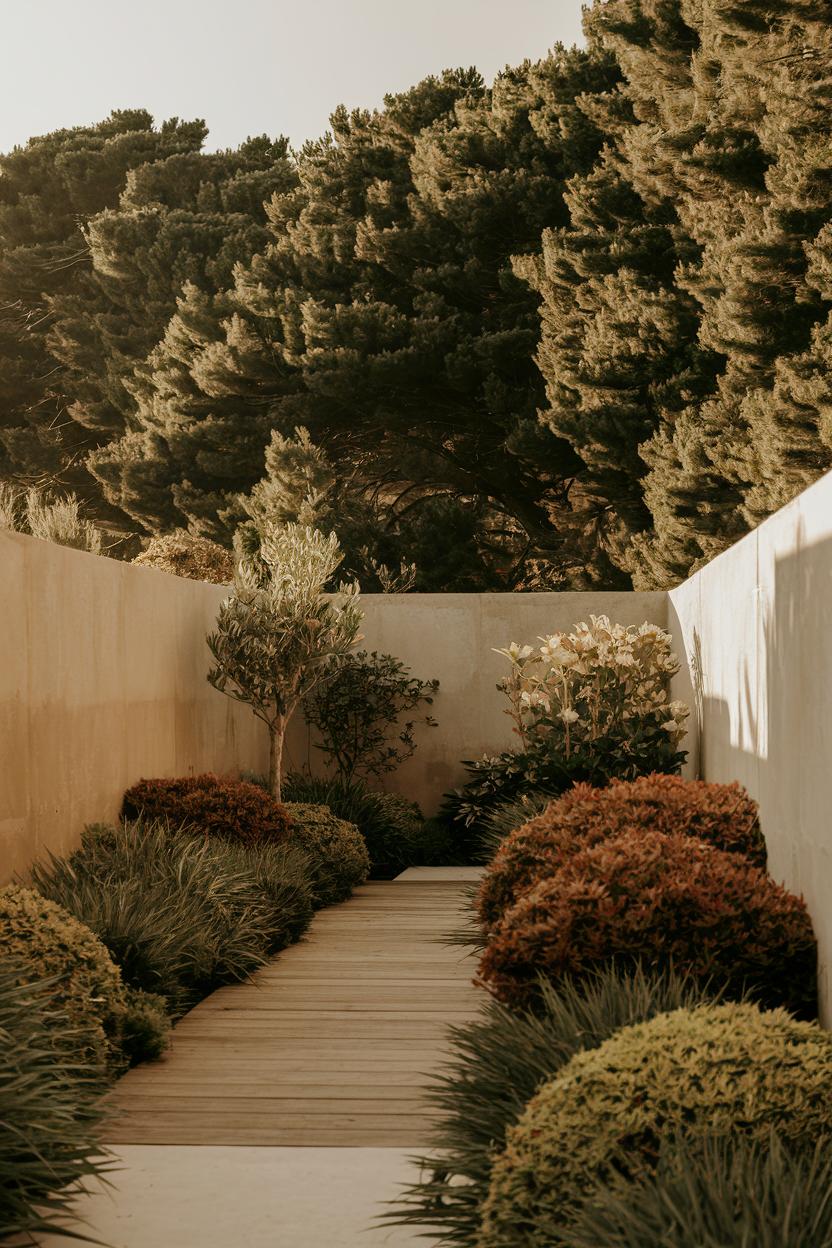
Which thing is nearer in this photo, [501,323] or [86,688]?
[86,688]

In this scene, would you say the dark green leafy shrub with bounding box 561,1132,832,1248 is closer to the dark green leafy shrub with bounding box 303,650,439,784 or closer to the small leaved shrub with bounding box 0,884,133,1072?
the small leaved shrub with bounding box 0,884,133,1072

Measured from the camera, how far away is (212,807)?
8.00m

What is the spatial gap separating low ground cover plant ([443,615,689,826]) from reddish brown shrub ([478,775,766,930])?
231 centimetres

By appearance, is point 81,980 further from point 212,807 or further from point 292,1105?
point 212,807

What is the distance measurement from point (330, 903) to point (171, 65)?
49.9 ft

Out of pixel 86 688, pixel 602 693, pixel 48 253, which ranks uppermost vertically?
pixel 48 253

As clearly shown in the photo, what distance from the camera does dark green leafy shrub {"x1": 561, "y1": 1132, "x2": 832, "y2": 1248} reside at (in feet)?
7.55

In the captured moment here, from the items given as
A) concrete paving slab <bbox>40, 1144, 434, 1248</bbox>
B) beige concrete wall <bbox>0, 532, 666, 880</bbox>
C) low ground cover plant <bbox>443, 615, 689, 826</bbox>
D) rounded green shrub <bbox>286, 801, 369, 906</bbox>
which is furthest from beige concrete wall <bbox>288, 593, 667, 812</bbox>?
concrete paving slab <bbox>40, 1144, 434, 1248</bbox>

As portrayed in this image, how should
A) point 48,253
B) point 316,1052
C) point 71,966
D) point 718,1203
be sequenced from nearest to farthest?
point 718,1203, point 71,966, point 316,1052, point 48,253

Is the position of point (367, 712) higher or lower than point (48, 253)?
lower

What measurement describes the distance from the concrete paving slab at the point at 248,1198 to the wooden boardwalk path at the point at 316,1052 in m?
0.15

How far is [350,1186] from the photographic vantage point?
3496 millimetres

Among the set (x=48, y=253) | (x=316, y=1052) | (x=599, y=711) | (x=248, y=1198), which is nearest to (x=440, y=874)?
(x=599, y=711)

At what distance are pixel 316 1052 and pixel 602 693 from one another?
463cm
